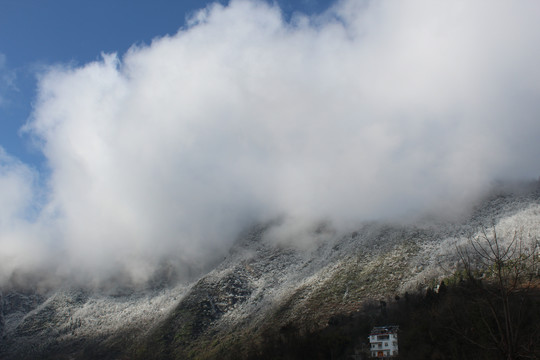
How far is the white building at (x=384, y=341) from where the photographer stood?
101188 mm

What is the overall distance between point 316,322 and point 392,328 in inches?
1263

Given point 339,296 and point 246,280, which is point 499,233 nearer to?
point 339,296

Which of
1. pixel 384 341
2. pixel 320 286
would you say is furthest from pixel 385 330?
pixel 320 286

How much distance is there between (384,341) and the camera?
104 metres

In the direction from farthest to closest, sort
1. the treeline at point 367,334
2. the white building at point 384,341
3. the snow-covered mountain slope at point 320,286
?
the snow-covered mountain slope at point 320,286
the white building at point 384,341
the treeline at point 367,334

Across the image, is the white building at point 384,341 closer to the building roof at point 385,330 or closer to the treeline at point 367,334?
the building roof at point 385,330

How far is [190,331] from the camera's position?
177375 mm

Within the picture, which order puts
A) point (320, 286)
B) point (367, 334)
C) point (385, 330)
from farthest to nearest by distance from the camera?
point (320, 286) → point (367, 334) → point (385, 330)

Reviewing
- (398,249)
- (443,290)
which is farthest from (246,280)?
(443,290)

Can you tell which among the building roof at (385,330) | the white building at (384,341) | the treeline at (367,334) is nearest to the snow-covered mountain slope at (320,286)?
the treeline at (367,334)

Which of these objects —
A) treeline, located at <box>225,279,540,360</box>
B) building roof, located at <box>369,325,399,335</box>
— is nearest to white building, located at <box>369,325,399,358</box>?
building roof, located at <box>369,325,399,335</box>

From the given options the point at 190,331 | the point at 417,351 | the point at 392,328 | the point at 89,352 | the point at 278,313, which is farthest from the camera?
the point at 89,352

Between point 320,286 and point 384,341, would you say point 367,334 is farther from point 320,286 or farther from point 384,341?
point 320,286

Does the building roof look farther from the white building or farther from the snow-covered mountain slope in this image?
the snow-covered mountain slope
